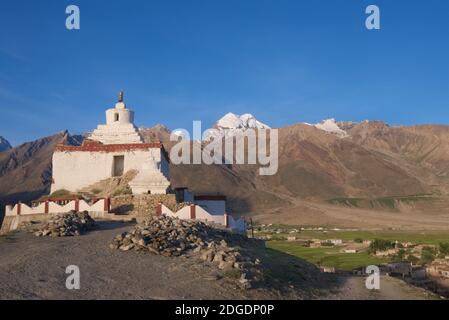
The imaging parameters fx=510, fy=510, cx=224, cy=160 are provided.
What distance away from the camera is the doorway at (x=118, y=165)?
30602 millimetres

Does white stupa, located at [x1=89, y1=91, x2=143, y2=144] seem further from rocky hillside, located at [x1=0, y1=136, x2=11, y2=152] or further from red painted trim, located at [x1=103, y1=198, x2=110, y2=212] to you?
rocky hillside, located at [x1=0, y1=136, x2=11, y2=152]

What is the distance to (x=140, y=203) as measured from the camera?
2581 cm

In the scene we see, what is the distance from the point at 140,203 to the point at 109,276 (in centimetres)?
1250

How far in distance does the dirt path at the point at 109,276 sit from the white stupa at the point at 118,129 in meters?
14.4

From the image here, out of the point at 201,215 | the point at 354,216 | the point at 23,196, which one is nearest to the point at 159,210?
the point at 201,215

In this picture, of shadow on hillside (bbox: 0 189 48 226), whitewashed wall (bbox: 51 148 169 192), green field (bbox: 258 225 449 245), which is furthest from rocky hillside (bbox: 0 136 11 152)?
whitewashed wall (bbox: 51 148 169 192)

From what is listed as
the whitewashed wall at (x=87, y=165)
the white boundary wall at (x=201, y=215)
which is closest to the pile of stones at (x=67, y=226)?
the white boundary wall at (x=201, y=215)

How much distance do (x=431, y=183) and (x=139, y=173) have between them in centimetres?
12304

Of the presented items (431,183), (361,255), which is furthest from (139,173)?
(431,183)

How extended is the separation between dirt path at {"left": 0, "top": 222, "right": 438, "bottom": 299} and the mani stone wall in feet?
24.1

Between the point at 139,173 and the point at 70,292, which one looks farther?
the point at 139,173

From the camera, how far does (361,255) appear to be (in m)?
43.0

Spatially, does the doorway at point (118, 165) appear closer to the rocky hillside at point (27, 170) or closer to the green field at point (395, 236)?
the green field at point (395, 236)
